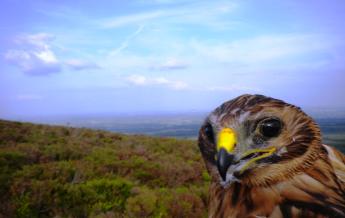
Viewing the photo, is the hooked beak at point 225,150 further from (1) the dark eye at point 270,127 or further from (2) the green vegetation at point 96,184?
(2) the green vegetation at point 96,184

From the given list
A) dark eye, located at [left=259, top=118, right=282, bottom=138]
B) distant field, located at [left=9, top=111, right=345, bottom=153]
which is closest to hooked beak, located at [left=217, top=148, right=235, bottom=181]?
dark eye, located at [left=259, top=118, right=282, bottom=138]

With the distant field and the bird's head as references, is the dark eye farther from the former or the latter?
the distant field

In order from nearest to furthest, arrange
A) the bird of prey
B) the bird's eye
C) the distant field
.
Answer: the bird of prey < the bird's eye < the distant field

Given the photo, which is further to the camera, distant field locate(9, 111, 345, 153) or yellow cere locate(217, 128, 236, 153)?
distant field locate(9, 111, 345, 153)

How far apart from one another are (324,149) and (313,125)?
23 cm

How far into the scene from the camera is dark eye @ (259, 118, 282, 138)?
242 centimetres

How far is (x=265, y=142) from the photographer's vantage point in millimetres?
2436

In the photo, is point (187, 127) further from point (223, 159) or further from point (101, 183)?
point (223, 159)

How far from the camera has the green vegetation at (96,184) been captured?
18.6 ft

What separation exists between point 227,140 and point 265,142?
25 cm

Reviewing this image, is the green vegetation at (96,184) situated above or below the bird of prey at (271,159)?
below

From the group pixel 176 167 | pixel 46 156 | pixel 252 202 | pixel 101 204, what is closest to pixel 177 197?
pixel 101 204

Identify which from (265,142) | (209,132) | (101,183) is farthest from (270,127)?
(101,183)

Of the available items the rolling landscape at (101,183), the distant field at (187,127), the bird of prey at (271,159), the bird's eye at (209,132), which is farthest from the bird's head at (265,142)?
the rolling landscape at (101,183)
